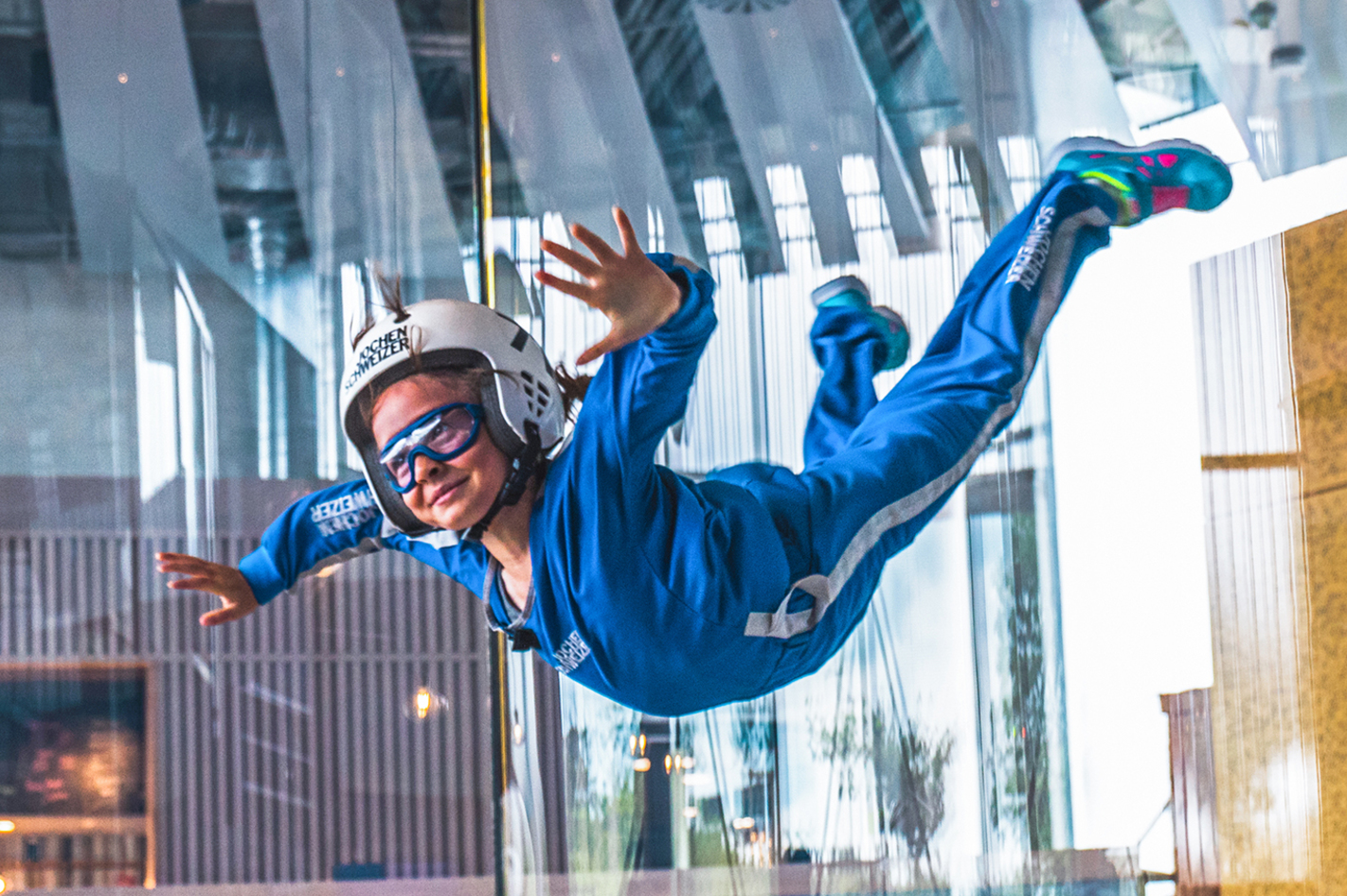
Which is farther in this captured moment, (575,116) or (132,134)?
(132,134)

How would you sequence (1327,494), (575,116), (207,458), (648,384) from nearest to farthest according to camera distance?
(648,384)
(1327,494)
(575,116)
(207,458)

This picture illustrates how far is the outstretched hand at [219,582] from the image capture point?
207 centimetres

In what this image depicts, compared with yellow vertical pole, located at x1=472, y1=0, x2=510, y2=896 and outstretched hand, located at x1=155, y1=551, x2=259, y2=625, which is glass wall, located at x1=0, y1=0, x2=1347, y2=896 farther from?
outstretched hand, located at x1=155, y1=551, x2=259, y2=625

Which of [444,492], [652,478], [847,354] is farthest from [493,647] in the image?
[652,478]

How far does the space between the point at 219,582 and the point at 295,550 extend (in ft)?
0.43

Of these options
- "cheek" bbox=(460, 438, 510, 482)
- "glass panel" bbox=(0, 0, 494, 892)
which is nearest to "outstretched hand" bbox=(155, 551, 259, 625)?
"cheek" bbox=(460, 438, 510, 482)

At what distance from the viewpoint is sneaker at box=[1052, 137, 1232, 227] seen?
2080 mm

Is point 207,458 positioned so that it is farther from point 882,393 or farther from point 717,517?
point 717,517

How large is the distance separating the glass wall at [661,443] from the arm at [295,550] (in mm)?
582

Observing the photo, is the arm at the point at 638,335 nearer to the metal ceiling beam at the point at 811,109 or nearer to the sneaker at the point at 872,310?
the sneaker at the point at 872,310

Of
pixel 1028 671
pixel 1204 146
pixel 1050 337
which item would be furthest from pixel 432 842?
pixel 1204 146

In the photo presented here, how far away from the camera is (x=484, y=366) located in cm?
164

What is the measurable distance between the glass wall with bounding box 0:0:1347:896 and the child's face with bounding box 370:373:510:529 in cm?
93

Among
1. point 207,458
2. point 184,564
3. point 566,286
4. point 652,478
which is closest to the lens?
point 566,286
